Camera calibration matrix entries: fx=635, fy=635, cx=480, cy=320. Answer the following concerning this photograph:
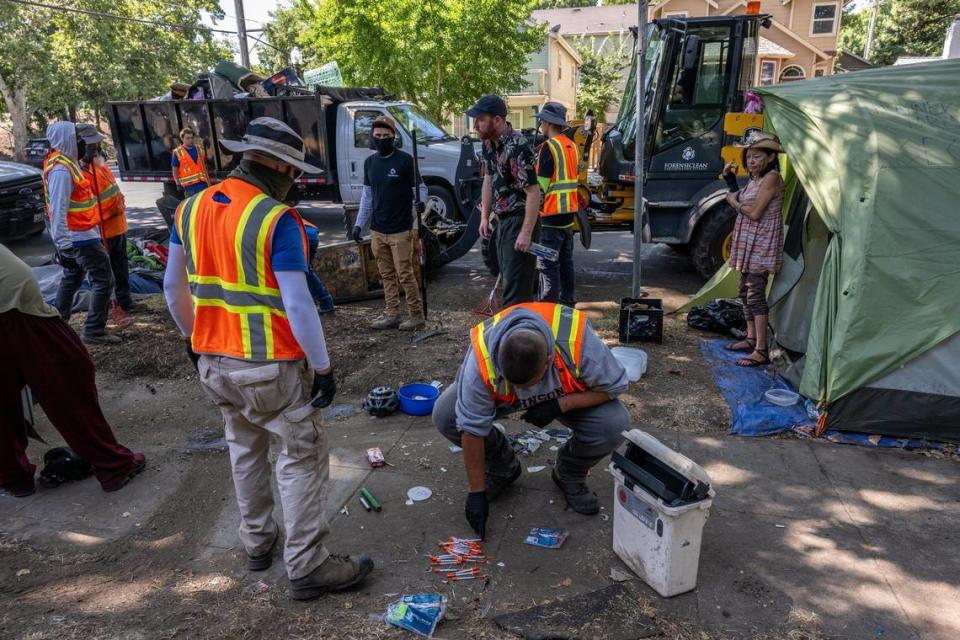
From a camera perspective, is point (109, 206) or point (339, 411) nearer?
point (339, 411)

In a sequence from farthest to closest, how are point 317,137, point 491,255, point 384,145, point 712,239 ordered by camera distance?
point 317,137 → point 491,255 → point 712,239 → point 384,145

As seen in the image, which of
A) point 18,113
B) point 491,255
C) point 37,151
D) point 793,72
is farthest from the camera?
point 793,72

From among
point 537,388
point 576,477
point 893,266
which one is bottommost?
point 576,477

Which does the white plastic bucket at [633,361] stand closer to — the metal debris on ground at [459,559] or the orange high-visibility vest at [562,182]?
the orange high-visibility vest at [562,182]

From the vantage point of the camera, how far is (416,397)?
4566mm

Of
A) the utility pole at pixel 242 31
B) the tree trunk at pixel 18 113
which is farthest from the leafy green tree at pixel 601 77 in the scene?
the tree trunk at pixel 18 113

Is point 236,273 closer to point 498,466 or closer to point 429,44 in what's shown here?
point 498,466

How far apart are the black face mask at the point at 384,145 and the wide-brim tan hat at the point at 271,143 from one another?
323 cm

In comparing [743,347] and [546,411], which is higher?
[546,411]

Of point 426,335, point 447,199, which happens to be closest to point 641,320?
point 426,335

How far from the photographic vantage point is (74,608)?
8.82 ft

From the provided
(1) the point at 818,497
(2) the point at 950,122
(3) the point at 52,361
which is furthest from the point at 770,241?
(3) the point at 52,361

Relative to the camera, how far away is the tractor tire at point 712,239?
7117 millimetres

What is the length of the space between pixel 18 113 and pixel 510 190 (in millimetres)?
24478
